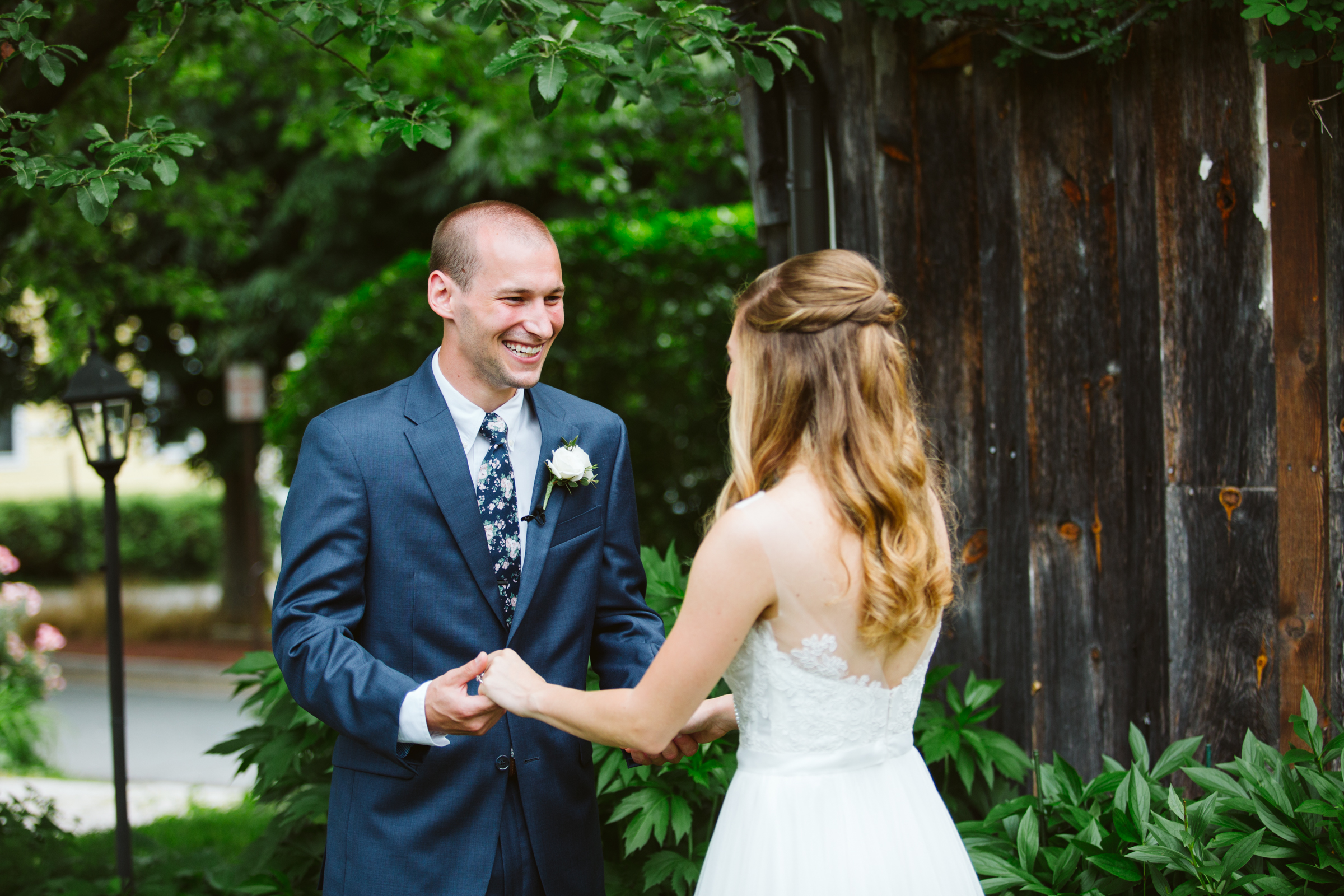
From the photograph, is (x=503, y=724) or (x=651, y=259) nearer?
(x=503, y=724)

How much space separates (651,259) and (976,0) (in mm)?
5648

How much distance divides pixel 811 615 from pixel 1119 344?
1849mm

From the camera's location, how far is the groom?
7.33 feet

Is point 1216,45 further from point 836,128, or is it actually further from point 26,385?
point 26,385

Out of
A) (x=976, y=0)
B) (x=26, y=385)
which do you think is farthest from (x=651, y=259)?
(x=26, y=385)

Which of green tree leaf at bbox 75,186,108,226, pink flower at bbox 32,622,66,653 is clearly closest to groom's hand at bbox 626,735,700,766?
green tree leaf at bbox 75,186,108,226

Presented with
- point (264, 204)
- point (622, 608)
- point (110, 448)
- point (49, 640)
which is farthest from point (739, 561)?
point (264, 204)

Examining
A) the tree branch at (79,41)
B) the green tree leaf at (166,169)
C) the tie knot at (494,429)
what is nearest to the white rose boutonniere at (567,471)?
the tie knot at (494,429)

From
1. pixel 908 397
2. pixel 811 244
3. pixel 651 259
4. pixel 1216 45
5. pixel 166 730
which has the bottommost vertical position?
pixel 166 730

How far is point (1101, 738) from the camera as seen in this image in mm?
3371

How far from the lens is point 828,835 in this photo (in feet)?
6.73

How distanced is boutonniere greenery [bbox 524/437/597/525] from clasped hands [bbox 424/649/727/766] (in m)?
0.38

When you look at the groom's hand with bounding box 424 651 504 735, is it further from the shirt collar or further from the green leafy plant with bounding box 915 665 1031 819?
the green leafy plant with bounding box 915 665 1031 819

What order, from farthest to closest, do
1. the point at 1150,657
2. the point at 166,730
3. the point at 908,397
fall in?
the point at 166,730, the point at 1150,657, the point at 908,397
